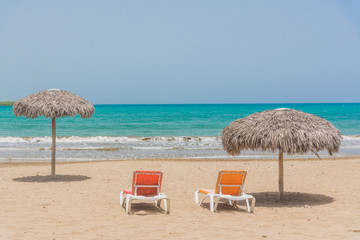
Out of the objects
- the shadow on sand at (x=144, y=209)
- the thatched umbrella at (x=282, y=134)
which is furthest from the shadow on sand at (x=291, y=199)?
the shadow on sand at (x=144, y=209)

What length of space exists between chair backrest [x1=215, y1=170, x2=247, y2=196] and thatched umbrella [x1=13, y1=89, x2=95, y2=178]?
4.55 m

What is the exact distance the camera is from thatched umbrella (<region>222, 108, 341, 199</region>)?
25.1 ft

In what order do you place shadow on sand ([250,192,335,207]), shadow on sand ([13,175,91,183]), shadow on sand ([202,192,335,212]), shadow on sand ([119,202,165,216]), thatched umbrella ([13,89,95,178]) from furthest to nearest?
shadow on sand ([13,175,91,183]), thatched umbrella ([13,89,95,178]), shadow on sand ([250,192,335,207]), shadow on sand ([202,192,335,212]), shadow on sand ([119,202,165,216])

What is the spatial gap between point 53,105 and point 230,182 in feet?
16.5

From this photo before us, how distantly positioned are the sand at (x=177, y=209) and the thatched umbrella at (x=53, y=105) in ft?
5.54

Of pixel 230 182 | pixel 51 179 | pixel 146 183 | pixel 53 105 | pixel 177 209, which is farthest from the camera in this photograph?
pixel 51 179

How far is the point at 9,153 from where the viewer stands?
20047 millimetres

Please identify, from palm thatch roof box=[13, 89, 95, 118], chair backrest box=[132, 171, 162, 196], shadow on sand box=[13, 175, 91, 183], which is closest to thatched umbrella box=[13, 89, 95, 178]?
palm thatch roof box=[13, 89, 95, 118]

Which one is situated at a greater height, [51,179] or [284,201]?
[284,201]

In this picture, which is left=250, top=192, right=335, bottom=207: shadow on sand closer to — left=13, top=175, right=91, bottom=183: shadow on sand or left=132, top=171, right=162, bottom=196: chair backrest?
left=132, top=171, right=162, bottom=196: chair backrest

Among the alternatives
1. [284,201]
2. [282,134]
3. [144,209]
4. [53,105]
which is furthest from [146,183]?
[53,105]

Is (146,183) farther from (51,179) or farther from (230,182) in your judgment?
(51,179)

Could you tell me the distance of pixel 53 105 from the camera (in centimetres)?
1062

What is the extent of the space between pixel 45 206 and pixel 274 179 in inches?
243
